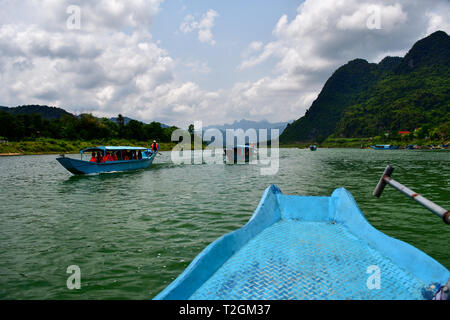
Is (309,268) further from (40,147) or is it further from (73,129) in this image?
(73,129)

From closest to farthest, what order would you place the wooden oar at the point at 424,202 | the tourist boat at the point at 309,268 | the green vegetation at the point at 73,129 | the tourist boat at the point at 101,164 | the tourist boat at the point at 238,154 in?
the wooden oar at the point at 424,202 < the tourist boat at the point at 309,268 < the tourist boat at the point at 101,164 < the tourist boat at the point at 238,154 < the green vegetation at the point at 73,129

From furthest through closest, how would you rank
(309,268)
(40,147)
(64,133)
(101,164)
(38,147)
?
(64,133)
(40,147)
(38,147)
(101,164)
(309,268)

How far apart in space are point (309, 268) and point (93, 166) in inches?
1071

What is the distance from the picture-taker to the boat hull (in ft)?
82.7

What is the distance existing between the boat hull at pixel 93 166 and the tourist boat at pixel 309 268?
24473 millimetres

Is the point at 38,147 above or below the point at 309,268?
above

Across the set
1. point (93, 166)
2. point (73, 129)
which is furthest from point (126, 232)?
point (73, 129)

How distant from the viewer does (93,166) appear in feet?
88.5

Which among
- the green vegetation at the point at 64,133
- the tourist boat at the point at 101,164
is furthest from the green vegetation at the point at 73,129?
the tourist boat at the point at 101,164

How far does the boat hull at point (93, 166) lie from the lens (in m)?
25.2

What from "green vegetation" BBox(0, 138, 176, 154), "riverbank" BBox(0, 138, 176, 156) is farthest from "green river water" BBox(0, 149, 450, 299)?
"green vegetation" BBox(0, 138, 176, 154)

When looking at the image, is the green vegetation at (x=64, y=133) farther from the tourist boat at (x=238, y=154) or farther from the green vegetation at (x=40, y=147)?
the tourist boat at (x=238, y=154)

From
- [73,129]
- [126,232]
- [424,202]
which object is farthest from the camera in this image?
[73,129]

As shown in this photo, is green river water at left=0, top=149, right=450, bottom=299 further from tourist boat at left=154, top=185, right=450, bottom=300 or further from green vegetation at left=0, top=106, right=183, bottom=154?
green vegetation at left=0, top=106, right=183, bottom=154
